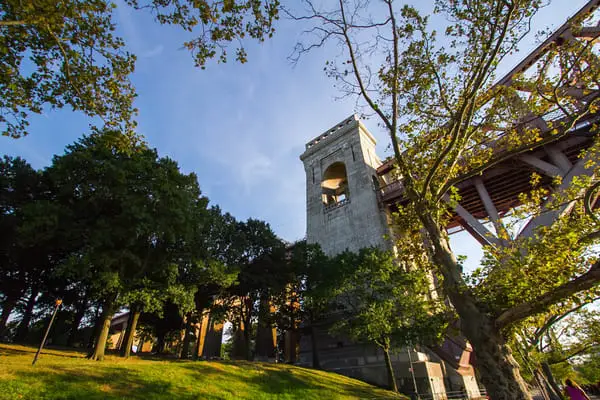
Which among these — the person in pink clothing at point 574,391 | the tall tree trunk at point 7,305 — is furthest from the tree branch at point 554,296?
the tall tree trunk at point 7,305

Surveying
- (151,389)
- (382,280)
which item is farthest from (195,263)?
(382,280)

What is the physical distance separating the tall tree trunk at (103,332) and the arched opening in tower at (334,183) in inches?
948

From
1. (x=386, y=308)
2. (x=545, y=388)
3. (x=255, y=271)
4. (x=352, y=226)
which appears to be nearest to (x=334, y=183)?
(x=352, y=226)

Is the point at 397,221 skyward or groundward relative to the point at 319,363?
skyward

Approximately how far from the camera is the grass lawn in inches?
367

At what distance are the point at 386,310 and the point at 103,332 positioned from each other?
55.3 feet

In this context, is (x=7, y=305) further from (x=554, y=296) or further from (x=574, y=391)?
(x=574, y=391)

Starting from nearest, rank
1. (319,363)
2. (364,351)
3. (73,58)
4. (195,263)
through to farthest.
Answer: (73,58)
(195,263)
(364,351)
(319,363)

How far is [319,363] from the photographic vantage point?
24.9 metres

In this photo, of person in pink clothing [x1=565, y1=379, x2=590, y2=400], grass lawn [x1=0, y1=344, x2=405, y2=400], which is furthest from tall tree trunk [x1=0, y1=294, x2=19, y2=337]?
person in pink clothing [x1=565, y1=379, x2=590, y2=400]

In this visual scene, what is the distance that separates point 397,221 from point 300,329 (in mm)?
18989

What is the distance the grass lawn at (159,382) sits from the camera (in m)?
9.31

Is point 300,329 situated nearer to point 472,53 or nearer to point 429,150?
point 429,150

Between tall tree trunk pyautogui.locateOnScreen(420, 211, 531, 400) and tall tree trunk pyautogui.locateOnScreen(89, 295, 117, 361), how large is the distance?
17488mm
